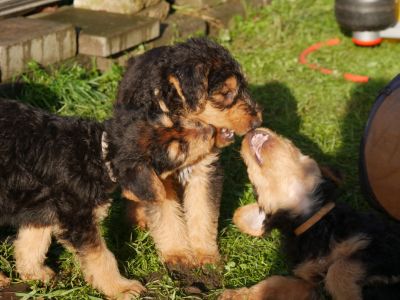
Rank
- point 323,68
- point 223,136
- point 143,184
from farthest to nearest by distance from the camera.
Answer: point 323,68
point 223,136
point 143,184

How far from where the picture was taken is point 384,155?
15.8ft

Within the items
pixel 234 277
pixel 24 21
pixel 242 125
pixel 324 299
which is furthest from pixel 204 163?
pixel 24 21

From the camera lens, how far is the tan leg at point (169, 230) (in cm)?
459

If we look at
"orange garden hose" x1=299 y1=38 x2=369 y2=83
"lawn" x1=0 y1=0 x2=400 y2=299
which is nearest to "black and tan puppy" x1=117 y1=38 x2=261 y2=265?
"lawn" x1=0 y1=0 x2=400 y2=299

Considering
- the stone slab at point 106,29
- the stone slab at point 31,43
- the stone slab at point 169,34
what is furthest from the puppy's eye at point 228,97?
the stone slab at point 169,34

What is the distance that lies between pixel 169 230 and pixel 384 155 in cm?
168

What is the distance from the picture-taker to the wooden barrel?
4762 millimetres

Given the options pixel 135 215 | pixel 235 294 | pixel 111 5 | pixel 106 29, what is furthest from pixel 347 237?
pixel 111 5

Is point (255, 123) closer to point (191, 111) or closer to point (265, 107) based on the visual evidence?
point (191, 111)

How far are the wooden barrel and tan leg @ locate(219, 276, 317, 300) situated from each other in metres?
1.04

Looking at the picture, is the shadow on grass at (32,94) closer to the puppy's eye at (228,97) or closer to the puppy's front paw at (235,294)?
the puppy's eye at (228,97)

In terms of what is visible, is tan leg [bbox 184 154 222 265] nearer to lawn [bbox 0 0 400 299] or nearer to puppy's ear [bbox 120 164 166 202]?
lawn [bbox 0 0 400 299]

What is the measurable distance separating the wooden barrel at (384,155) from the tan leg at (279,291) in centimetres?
104

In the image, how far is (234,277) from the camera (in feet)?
15.1
